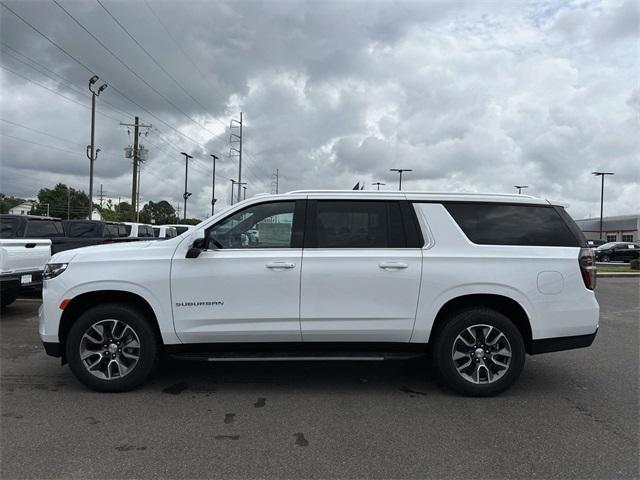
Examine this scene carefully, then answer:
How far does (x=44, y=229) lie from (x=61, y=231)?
653 millimetres

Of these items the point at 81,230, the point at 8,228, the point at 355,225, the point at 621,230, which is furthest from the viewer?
the point at 621,230

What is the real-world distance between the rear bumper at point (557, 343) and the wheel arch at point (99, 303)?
360 cm

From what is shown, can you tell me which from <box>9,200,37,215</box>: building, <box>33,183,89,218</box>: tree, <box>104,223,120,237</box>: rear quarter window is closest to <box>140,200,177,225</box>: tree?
<box>33,183,89,218</box>: tree

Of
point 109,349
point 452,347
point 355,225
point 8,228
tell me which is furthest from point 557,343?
point 8,228

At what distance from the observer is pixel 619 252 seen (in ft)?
112

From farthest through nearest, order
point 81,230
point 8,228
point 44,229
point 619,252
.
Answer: point 619,252, point 81,230, point 44,229, point 8,228

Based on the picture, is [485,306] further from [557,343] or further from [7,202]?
[7,202]

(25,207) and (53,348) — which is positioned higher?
(25,207)

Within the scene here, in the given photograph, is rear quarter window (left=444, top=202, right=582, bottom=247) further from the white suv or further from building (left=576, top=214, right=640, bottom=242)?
building (left=576, top=214, right=640, bottom=242)

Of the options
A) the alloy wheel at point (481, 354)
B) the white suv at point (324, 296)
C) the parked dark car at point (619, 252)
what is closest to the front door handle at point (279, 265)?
the white suv at point (324, 296)

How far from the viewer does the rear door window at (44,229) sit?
11.3 m

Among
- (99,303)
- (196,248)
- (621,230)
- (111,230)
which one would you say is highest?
(621,230)

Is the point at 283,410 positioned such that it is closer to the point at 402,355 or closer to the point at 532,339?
the point at 402,355

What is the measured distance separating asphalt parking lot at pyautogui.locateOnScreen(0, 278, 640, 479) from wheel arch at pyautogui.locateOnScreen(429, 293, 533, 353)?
2.01ft
